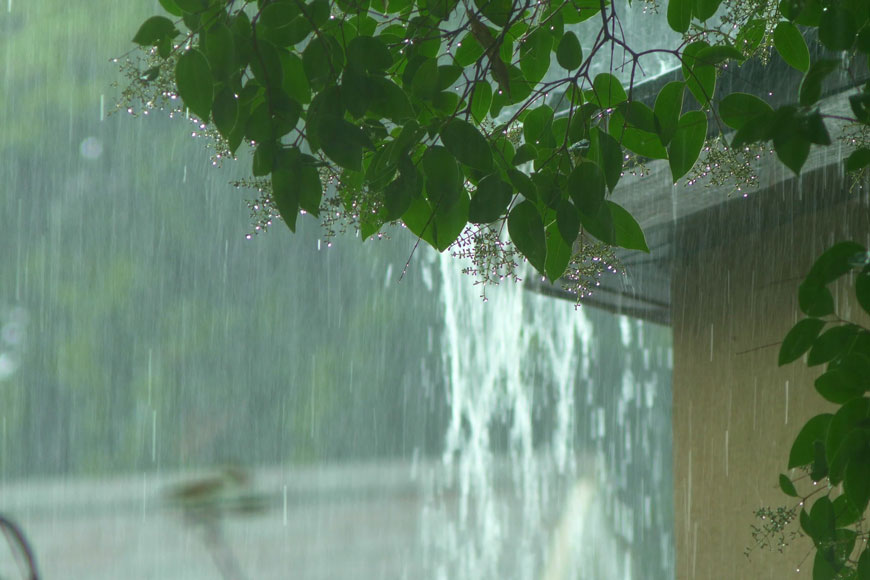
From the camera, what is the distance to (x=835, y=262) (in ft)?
1.39

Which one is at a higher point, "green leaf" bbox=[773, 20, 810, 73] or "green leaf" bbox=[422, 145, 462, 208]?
"green leaf" bbox=[773, 20, 810, 73]

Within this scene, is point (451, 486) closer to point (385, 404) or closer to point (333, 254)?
point (385, 404)

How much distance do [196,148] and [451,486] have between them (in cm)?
487

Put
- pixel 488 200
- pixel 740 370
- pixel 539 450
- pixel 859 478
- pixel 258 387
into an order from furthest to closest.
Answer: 1. pixel 258 387
2. pixel 539 450
3. pixel 740 370
4. pixel 488 200
5. pixel 859 478

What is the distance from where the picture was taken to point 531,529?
27.7 ft

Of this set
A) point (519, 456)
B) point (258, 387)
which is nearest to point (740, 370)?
point (519, 456)

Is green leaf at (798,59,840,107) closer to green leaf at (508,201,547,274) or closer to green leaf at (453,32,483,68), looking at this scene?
green leaf at (508,201,547,274)

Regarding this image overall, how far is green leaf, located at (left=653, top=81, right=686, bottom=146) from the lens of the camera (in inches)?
21.0

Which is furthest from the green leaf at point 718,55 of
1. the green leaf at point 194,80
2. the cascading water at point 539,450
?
the cascading water at point 539,450

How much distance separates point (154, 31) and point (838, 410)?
0.42 meters

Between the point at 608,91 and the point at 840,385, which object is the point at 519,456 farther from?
the point at 840,385

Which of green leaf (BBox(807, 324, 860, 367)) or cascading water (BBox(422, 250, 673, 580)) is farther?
cascading water (BBox(422, 250, 673, 580))

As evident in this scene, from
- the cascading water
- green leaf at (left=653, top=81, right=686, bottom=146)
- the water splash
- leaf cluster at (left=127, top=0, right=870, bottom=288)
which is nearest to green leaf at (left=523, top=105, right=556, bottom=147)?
leaf cluster at (left=127, top=0, right=870, bottom=288)

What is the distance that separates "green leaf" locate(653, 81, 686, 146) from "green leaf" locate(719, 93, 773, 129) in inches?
2.7
